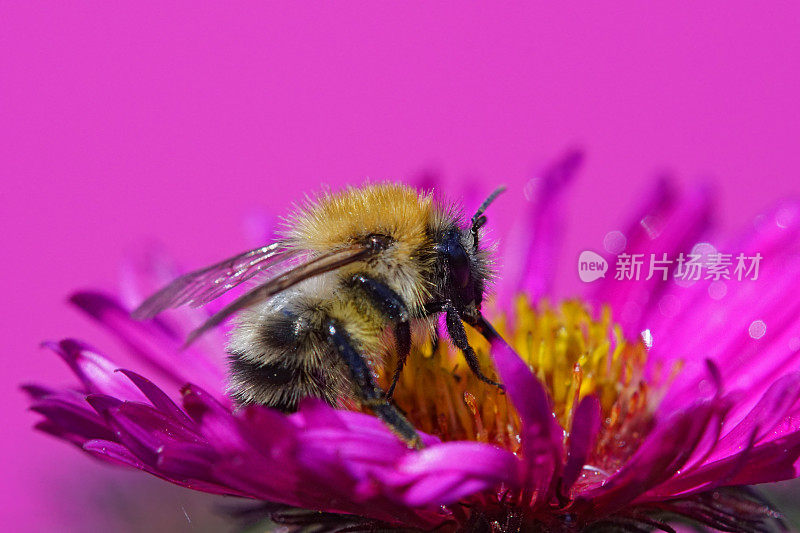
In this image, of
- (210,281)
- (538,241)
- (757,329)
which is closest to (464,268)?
(210,281)

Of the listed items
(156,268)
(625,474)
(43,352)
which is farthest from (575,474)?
(43,352)

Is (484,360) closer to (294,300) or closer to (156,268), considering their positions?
(294,300)

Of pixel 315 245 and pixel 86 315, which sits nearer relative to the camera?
pixel 315 245

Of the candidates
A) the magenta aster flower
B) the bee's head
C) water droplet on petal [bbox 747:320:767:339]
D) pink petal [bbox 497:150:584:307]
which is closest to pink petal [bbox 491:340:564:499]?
the magenta aster flower

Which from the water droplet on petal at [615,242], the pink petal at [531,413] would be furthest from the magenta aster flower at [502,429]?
the water droplet on petal at [615,242]

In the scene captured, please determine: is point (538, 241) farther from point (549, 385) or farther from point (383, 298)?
point (383, 298)

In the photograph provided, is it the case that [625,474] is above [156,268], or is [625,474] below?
below

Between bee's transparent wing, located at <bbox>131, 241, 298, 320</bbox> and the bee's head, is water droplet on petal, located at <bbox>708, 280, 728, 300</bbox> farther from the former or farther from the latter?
bee's transparent wing, located at <bbox>131, 241, 298, 320</bbox>

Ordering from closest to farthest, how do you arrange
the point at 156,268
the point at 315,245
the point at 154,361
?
the point at 315,245
the point at 154,361
the point at 156,268
